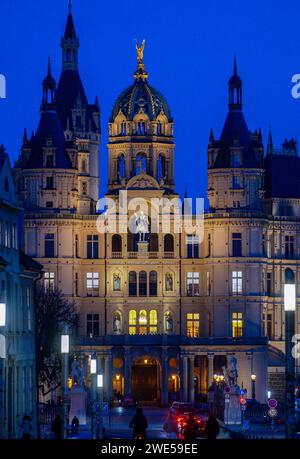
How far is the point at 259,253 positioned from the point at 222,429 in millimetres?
52996

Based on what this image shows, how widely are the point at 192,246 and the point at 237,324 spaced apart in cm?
678

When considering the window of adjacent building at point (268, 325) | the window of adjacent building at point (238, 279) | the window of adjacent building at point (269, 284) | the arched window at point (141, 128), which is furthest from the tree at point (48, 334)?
the window of adjacent building at point (269, 284)

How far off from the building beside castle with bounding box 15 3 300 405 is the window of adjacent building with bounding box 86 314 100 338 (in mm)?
142

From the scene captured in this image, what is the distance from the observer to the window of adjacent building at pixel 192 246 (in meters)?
130

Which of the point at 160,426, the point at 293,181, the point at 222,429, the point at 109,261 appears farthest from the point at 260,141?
the point at 222,429

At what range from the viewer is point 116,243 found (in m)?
131

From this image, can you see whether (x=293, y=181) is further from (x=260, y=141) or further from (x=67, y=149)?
(x=67, y=149)

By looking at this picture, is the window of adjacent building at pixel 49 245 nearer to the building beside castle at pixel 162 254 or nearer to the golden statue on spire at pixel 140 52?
the building beside castle at pixel 162 254

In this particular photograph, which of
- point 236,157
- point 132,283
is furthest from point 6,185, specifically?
point 132,283

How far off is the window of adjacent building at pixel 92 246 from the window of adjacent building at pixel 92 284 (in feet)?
4.56

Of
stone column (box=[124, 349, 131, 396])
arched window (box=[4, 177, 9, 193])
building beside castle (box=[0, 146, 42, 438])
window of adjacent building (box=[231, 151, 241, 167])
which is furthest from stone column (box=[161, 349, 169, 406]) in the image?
arched window (box=[4, 177, 9, 193])

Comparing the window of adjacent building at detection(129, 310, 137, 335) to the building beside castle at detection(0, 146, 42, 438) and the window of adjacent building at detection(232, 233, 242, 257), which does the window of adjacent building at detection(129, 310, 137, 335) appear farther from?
the building beside castle at detection(0, 146, 42, 438)

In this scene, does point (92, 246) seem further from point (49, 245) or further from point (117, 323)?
point (117, 323)

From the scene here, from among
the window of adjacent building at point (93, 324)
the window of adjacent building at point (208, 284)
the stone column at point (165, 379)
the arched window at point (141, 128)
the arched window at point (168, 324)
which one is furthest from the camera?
the arched window at point (141, 128)
